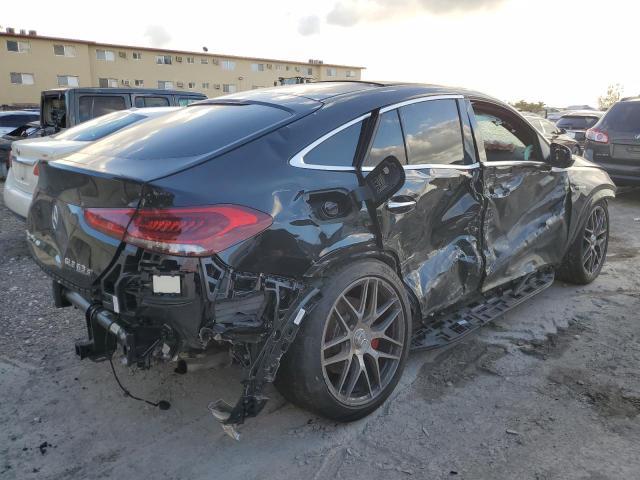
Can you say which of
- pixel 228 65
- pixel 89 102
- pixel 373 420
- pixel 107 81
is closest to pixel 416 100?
pixel 373 420

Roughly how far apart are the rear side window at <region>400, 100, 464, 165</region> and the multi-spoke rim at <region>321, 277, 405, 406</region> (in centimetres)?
87

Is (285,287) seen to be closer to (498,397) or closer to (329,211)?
(329,211)

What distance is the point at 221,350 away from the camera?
2580mm

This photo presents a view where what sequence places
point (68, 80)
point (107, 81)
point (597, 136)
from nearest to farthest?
1. point (597, 136)
2. point (68, 80)
3. point (107, 81)

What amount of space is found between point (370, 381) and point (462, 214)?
49.6 inches

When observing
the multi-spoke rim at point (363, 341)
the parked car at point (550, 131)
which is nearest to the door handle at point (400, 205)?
the multi-spoke rim at point (363, 341)

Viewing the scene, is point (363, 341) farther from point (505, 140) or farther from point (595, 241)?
point (595, 241)

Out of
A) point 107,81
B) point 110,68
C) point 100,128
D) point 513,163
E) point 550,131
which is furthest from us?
point 110,68

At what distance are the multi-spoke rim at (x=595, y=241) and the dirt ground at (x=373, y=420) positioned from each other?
0.95 meters

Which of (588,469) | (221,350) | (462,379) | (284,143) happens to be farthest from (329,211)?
(588,469)

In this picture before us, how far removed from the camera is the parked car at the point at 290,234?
231 centimetres

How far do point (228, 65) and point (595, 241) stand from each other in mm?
55407

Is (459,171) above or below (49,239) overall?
above

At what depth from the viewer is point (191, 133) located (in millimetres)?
2787
